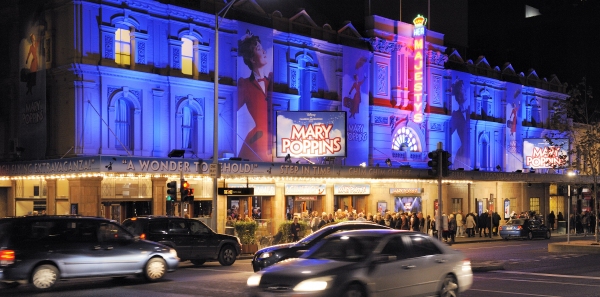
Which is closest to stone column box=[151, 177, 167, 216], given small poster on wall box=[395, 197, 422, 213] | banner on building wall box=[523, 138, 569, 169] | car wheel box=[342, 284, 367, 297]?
small poster on wall box=[395, 197, 422, 213]

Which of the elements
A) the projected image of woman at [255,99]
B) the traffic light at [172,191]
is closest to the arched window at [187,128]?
the projected image of woman at [255,99]

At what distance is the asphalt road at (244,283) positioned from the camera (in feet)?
56.0

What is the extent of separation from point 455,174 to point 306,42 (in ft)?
39.9

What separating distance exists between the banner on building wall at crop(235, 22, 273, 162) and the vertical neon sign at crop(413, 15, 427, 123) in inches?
450

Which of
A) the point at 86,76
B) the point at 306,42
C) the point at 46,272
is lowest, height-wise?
the point at 46,272

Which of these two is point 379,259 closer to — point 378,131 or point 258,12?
point 258,12

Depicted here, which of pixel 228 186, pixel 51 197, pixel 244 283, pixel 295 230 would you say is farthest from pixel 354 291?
pixel 228 186

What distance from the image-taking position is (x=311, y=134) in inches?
1511

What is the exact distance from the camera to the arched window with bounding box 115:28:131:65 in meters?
33.4

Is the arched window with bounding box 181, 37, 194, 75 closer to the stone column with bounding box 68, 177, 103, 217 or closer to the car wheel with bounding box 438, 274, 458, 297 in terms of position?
the stone column with bounding box 68, 177, 103, 217

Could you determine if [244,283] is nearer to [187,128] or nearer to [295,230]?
[295,230]

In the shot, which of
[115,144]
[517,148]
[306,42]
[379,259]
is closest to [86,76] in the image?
[115,144]

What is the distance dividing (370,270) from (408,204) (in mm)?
34434

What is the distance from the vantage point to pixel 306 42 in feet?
135
